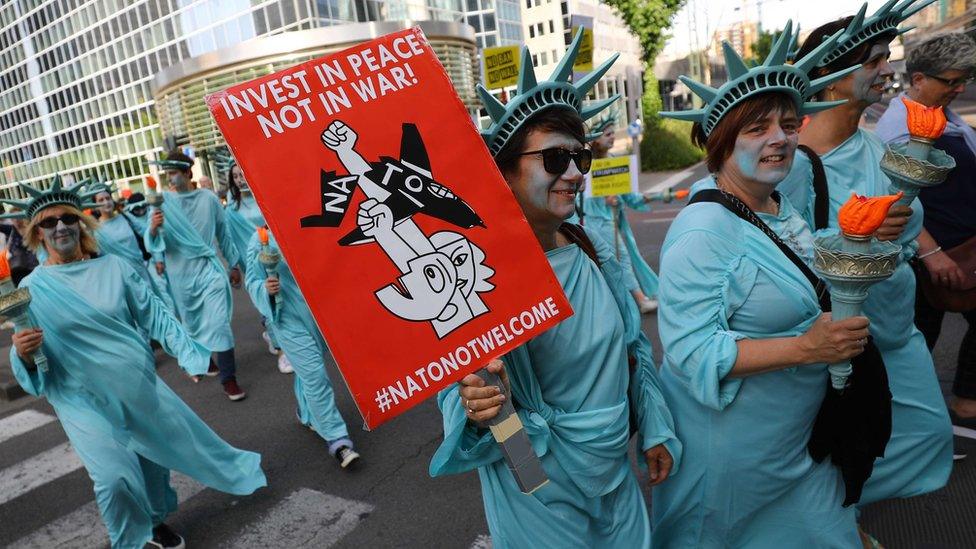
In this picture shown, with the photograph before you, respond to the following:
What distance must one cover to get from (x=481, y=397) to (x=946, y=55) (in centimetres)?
305

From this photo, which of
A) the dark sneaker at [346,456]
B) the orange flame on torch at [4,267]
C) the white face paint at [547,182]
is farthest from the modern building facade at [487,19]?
the white face paint at [547,182]

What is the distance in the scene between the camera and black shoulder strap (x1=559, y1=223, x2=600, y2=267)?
2018 millimetres

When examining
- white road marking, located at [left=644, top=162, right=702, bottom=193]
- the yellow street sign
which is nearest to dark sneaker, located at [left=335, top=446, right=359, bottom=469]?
the yellow street sign

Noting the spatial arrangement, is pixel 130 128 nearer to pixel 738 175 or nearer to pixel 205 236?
pixel 205 236

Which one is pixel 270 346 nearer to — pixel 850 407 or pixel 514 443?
pixel 514 443

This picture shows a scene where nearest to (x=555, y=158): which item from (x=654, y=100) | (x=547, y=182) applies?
(x=547, y=182)

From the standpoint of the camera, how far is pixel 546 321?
5.31ft

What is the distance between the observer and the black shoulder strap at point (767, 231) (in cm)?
188

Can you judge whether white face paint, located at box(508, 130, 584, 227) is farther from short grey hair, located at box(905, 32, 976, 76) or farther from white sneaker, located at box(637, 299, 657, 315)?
white sneaker, located at box(637, 299, 657, 315)

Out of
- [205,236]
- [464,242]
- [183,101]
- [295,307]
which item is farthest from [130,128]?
[464,242]

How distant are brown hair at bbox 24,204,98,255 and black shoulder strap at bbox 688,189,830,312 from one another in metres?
3.38

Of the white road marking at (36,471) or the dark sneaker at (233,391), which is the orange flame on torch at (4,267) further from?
the dark sneaker at (233,391)

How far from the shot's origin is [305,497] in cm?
394

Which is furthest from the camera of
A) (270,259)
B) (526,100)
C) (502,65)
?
(502,65)
